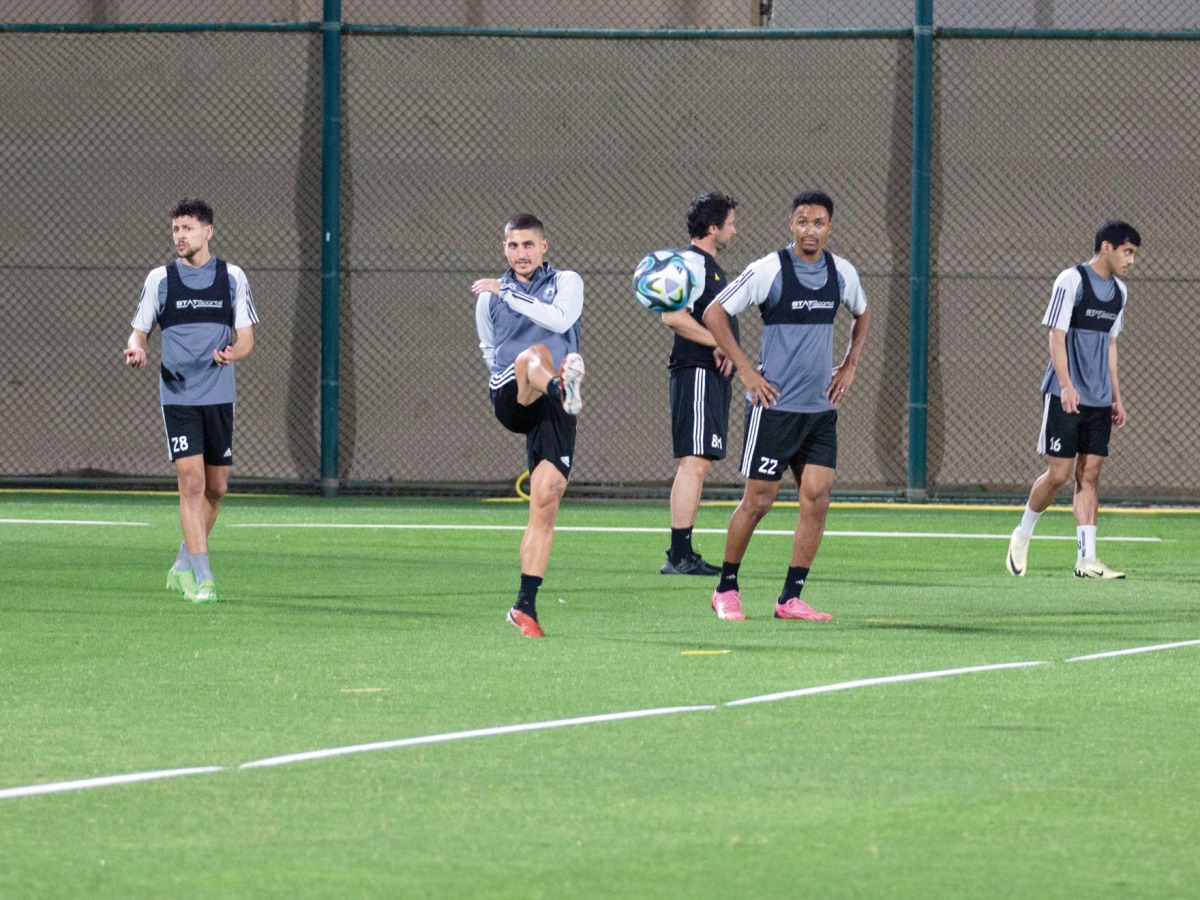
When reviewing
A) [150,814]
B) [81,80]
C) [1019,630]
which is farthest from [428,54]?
[150,814]

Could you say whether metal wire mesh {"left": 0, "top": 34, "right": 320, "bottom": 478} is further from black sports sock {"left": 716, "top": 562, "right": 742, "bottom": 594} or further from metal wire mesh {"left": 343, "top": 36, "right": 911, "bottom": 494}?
black sports sock {"left": 716, "top": 562, "right": 742, "bottom": 594}

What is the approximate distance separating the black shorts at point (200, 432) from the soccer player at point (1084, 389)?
15.4 feet

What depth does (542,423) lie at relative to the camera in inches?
366

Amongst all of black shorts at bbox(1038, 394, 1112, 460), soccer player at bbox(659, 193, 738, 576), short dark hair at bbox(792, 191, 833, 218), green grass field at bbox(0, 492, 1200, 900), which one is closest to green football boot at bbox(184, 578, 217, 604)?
green grass field at bbox(0, 492, 1200, 900)

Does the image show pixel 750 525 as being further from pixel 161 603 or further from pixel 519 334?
pixel 161 603

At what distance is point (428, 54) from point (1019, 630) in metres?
9.76

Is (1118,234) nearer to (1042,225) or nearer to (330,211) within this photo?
(1042,225)

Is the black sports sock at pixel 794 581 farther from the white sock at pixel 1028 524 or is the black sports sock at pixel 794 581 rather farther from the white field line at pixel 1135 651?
the white sock at pixel 1028 524

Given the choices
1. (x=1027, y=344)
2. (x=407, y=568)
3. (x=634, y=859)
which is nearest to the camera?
(x=634, y=859)

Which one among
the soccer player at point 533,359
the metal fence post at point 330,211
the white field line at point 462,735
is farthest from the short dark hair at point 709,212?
the metal fence post at point 330,211

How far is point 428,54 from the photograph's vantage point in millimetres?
17703

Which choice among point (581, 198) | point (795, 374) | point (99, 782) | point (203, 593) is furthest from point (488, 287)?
point (581, 198)

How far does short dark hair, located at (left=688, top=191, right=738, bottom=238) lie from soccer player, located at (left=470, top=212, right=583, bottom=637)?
247 centimetres

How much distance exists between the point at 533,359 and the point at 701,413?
3.40m
